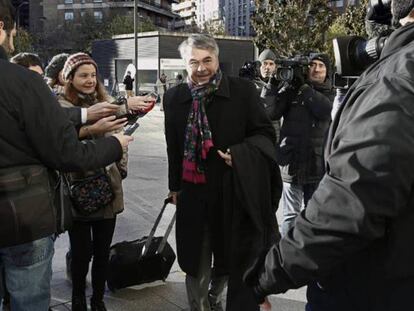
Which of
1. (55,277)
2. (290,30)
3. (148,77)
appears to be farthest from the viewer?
(148,77)

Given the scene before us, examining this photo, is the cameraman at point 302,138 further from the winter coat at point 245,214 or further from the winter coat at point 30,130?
the winter coat at point 30,130

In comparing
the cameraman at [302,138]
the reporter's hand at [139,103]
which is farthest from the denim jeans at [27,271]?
the cameraman at [302,138]

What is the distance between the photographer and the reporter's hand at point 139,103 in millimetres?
2463

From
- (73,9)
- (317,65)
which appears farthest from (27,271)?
(73,9)

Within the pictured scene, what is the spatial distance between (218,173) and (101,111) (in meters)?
0.84

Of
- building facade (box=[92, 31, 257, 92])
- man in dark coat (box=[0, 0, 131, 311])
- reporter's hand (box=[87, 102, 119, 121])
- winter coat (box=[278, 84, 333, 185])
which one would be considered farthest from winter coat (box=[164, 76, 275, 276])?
building facade (box=[92, 31, 257, 92])

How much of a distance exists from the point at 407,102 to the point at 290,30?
21.6 metres

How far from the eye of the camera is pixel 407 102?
1196 mm

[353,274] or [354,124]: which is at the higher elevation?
[354,124]

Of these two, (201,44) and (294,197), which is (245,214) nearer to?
(201,44)

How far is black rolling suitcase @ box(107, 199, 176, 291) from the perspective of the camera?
3.44m

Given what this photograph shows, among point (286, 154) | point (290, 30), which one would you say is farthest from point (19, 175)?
point (290, 30)

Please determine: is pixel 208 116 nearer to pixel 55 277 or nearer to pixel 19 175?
pixel 19 175

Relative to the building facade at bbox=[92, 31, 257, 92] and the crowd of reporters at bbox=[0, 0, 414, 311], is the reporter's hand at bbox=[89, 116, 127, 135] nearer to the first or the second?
the crowd of reporters at bbox=[0, 0, 414, 311]
